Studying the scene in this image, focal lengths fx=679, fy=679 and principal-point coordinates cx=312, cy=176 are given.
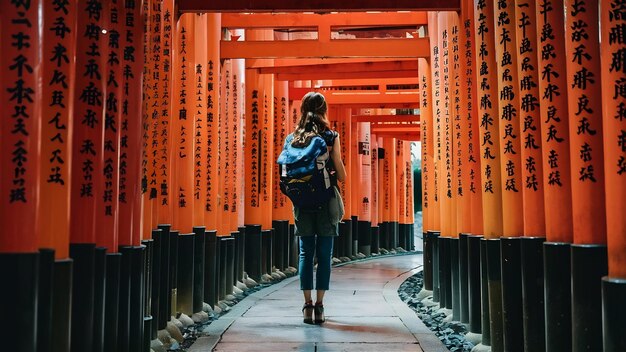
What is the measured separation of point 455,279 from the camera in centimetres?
577

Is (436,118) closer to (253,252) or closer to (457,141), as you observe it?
(457,141)

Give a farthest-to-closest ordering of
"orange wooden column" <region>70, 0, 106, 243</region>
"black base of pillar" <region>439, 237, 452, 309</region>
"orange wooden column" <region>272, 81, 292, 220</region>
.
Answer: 1. "orange wooden column" <region>272, 81, 292, 220</region>
2. "black base of pillar" <region>439, 237, 452, 309</region>
3. "orange wooden column" <region>70, 0, 106, 243</region>

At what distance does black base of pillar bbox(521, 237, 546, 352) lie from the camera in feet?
11.4

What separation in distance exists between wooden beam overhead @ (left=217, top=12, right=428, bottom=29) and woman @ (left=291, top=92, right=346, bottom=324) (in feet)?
10.6

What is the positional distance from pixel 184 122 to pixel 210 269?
1.46 m

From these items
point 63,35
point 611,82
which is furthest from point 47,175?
point 611,82

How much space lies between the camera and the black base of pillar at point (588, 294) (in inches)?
114

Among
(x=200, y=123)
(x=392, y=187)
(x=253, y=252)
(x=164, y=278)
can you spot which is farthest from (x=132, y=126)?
(x=392, y=187)

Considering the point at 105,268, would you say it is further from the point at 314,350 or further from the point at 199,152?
the point at 199,152

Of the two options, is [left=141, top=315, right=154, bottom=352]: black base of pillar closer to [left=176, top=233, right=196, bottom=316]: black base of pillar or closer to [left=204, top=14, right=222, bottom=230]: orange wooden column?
Result: [left=176, top=233, right=196, bottom=316]: black base of pillar

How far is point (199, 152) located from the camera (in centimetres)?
659

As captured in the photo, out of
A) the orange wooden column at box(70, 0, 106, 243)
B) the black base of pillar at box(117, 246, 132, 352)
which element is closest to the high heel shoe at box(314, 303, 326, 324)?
the black base of pillar at box(117, 246, 132, 352)

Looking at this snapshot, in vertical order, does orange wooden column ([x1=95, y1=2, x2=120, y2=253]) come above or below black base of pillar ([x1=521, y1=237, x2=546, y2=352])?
above

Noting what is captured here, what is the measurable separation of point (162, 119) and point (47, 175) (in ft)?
8.02
